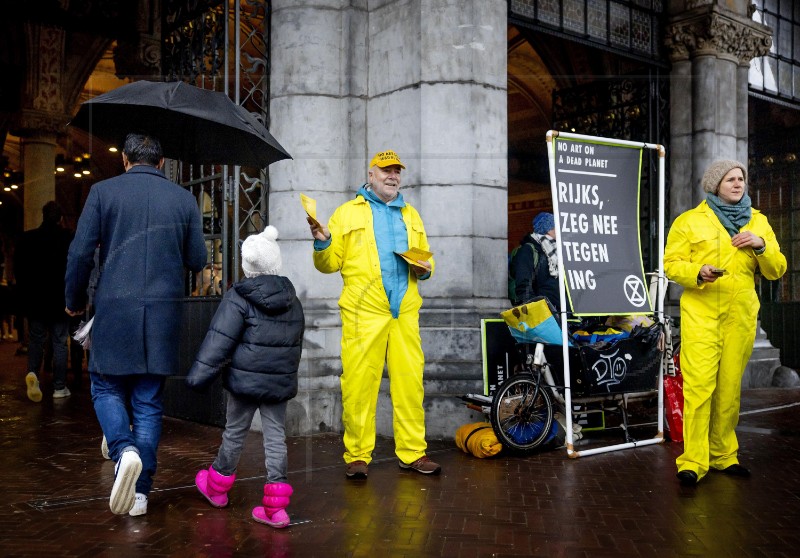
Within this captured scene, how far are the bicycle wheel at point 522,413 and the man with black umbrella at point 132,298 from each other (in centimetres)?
259

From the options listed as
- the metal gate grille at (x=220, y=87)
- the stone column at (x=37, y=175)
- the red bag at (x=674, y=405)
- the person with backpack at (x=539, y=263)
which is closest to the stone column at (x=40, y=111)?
the stone column at (x=37, y=175)

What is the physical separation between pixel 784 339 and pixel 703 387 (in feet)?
29.8

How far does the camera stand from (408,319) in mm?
5832

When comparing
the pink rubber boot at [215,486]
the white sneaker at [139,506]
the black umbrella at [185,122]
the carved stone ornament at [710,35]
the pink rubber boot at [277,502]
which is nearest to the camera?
the pink rubber boot at [277,502]

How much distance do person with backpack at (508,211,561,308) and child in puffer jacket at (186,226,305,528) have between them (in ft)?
10.2

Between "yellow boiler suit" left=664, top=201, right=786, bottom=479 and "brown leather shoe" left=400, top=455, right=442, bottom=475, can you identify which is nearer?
"yellow boiler suit" left=664, top=201, right=786, bottom=479

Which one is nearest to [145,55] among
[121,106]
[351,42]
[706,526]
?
[351,42]

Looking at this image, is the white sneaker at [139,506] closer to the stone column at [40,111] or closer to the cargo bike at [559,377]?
the cargo bike at [559,377]

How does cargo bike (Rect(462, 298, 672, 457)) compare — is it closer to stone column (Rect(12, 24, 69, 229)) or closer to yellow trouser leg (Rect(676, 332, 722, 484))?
yellow trouser leg (Rect(676, 332, 722, 484))

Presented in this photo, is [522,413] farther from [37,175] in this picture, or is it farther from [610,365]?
[37,175]

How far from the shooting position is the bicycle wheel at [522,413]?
20.6 feet

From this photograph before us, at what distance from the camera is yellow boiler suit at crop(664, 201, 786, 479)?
17.9 feet

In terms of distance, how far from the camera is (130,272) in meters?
4.58

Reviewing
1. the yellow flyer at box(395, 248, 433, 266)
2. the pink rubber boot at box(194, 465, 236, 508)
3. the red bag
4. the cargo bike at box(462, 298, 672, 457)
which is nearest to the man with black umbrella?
the pink rubber boot at box(194, 465, 236, 508)
